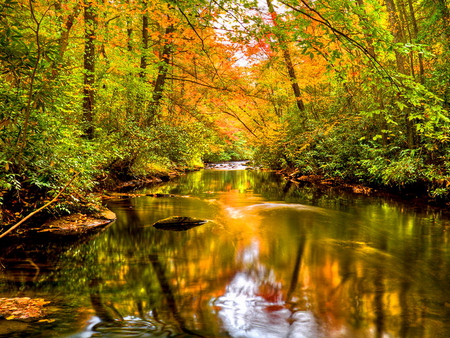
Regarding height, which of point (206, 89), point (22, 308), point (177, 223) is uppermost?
point (206, 89)

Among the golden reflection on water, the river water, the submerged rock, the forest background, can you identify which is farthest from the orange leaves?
the submerged rock

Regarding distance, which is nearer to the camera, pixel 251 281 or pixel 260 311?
pixel 260 311

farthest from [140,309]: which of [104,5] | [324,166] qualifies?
[324,166]

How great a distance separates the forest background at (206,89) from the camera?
150 inches

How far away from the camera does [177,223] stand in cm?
708

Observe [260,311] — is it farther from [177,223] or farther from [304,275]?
[177,223]

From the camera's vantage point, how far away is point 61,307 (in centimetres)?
321

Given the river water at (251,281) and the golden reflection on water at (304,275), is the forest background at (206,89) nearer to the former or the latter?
the river water at (251,281)

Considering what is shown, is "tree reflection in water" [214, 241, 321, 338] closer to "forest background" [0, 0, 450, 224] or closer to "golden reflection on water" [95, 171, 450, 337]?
"golden reflection on water" [95, 171, 450, 337]

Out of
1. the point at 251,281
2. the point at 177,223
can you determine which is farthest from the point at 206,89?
the point at 251,281

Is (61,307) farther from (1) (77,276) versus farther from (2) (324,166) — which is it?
(2) (324,166)

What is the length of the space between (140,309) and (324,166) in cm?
1253

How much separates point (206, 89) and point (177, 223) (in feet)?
18.3

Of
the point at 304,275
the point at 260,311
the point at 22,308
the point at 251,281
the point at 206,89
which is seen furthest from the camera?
the point at 206,89
